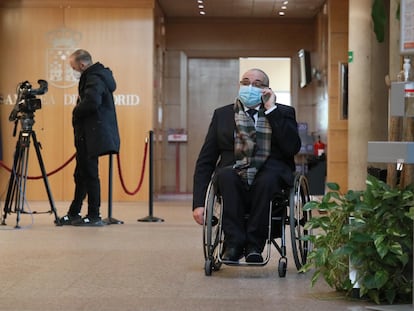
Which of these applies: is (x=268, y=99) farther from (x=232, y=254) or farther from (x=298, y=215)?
(x=232, y=254)

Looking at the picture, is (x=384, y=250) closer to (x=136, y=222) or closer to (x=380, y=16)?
(x=136, y=222)

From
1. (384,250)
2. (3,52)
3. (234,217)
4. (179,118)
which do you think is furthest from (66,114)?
(384,250)

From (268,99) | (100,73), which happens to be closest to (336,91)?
(100,73)

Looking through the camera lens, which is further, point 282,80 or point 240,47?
point 282,80

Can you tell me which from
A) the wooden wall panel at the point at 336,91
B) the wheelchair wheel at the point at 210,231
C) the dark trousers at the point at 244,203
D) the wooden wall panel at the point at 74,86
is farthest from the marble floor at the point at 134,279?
the wooden wall panel at the point at 336,91

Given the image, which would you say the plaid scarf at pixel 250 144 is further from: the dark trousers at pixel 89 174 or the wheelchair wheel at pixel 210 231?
the dark trousers at pixel 89 174

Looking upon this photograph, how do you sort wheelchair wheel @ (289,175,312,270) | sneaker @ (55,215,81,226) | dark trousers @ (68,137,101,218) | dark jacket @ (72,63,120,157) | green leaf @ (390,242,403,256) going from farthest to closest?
sneaker @ (55,215,81,226) < dark trousers @ (68,137,101,218) < dark jacket @ (72,63,120,157) < wheelchair wheel @ (289,175,312,270) < green leaf @ (390,242,403,256)

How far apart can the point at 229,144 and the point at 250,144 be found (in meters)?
0.17

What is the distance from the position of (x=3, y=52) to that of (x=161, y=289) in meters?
8.10

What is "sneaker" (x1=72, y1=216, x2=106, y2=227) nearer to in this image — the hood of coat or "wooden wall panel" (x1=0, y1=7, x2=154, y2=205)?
the hood of coat

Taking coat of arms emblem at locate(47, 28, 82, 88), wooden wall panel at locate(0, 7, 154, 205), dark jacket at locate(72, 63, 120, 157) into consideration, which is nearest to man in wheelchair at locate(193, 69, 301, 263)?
dark jacket at locate(72, 63, 120, 157)

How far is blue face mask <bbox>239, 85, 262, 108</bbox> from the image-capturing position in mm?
4902

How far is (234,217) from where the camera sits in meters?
4.71

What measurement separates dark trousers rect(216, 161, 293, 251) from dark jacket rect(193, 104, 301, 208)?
0.33 ft
